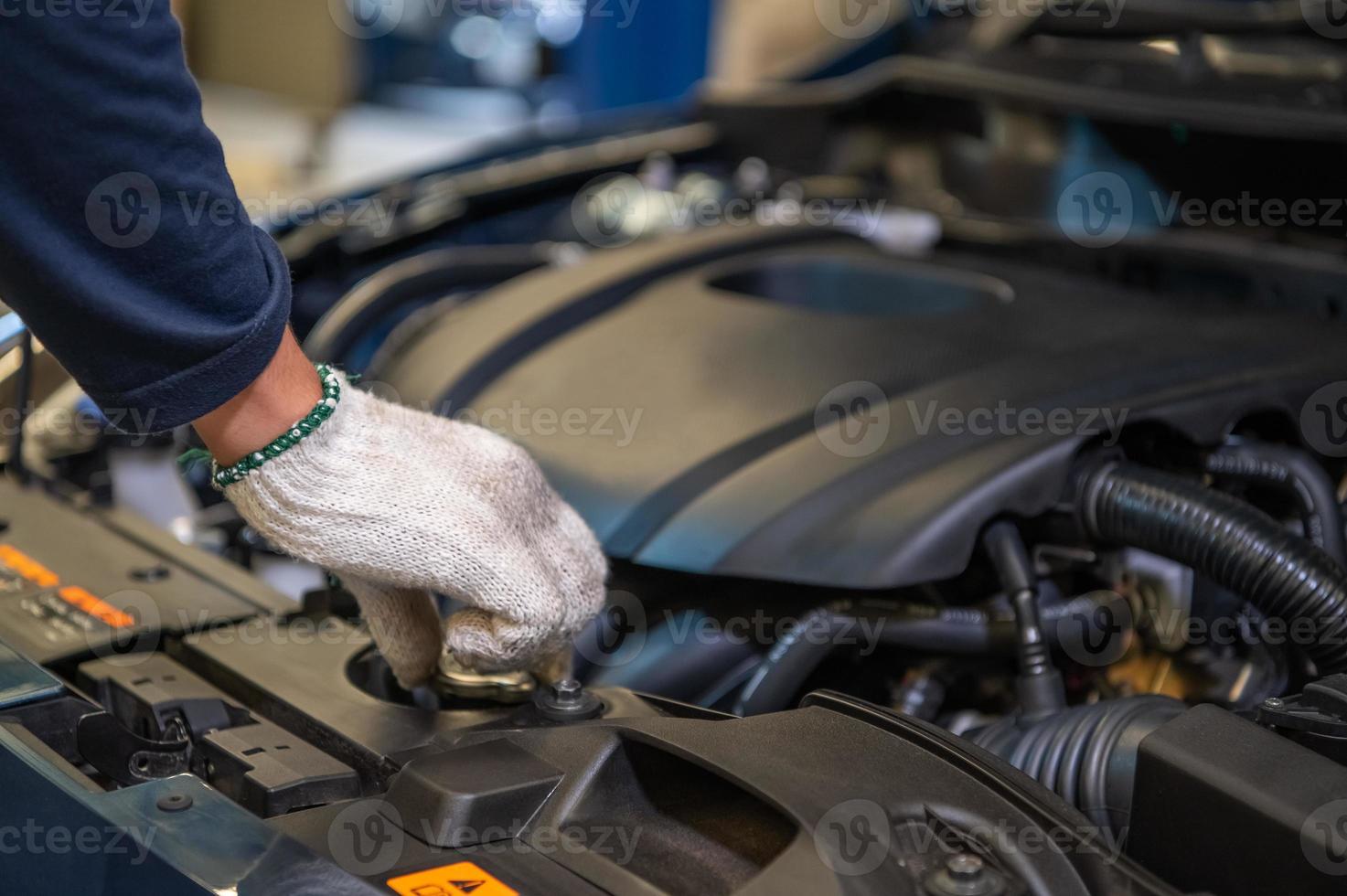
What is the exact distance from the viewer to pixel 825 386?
1.25 meters

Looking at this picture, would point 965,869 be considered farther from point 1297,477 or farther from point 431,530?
point 1297,477

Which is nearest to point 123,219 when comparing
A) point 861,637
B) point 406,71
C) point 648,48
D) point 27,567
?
point 27,567

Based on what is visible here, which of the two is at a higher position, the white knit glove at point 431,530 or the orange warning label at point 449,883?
the white knit glove at point 431,530

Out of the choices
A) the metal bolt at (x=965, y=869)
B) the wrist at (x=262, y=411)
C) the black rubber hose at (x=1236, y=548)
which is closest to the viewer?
the metal bolt at (x=965, y=869)

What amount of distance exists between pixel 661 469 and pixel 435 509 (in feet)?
0.94

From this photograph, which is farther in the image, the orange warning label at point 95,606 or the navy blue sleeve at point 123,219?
the orange warning label at point 95,606

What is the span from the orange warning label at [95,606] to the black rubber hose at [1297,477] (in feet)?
2.82

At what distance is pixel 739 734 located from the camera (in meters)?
0.84

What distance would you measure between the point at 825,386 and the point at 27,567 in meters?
0.67

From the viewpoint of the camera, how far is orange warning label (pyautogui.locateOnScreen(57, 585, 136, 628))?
43.7 inches

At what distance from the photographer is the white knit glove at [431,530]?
913 mm

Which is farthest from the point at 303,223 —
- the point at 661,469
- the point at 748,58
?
the point at 748,58

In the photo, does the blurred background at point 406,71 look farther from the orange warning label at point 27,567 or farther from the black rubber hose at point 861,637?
the black rubber hose at point 861,637

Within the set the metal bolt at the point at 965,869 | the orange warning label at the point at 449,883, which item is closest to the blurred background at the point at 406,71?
the orange warning label at the point at 449,883
